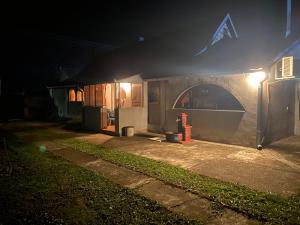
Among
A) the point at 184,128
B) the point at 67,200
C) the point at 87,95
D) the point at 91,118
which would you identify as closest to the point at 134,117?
the point at 91,118

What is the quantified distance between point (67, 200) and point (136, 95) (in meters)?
9.46

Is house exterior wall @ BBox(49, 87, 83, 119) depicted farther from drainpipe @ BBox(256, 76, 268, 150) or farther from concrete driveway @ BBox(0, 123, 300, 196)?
drainpipe @ BBox(256, 76, 268, 150)

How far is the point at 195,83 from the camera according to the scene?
11.3 m

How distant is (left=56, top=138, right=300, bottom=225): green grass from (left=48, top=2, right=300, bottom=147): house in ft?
14.0

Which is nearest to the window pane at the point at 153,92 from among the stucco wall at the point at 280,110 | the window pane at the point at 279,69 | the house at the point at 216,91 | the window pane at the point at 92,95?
the house at the point at 216,91

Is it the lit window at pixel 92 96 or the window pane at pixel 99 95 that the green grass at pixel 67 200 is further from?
the window pane at pixel 99 95

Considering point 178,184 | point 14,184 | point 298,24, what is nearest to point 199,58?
point 298,24

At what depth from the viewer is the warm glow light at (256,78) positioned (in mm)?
8923

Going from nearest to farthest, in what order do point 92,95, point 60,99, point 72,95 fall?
point 92,95, point 72,95, point 60,99

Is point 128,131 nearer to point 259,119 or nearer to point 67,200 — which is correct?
point 259,119

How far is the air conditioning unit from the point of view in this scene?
27.5 ft

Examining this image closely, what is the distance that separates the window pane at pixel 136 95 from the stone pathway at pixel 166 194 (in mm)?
6350

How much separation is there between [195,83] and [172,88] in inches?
55.4

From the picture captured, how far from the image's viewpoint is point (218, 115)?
34.4 ft
